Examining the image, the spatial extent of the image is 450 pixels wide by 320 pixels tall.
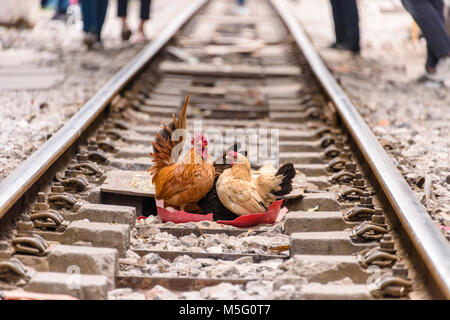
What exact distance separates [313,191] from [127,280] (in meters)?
1.55

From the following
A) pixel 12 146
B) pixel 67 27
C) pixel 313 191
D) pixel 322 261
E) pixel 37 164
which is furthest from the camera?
pixel 67 27

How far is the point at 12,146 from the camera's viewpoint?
4.64 metres

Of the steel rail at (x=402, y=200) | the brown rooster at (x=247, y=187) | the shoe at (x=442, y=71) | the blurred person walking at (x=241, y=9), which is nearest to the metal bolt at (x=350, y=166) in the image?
the steel rail at (x=402, y=200)

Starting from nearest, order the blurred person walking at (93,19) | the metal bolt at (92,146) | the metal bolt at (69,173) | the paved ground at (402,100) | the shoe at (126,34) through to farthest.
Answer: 1. the metal bolt at (69,173)
2. the paved ground at (402,100)
3. the metal bolt at (92,146)
4. the blurred person walking at (93,19)
5. the shoe at (126,34)

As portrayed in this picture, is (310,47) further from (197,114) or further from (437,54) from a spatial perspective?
(197,114)

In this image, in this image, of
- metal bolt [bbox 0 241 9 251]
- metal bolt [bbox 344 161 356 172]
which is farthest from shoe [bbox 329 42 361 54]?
metal bolt [bbox 0 241 9 251]

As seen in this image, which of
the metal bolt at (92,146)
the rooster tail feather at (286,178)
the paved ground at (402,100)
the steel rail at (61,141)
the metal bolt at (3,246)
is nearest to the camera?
the metal bolt at (3,246)

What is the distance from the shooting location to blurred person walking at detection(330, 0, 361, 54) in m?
9.13

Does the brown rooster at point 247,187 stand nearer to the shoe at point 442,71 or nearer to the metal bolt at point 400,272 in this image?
the metal bolt at point 400,272

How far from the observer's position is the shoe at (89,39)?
8766mm

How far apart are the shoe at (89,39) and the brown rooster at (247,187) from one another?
18.4ft

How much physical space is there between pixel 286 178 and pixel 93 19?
6101mm

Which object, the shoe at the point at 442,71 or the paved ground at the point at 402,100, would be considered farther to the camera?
the shoe at the point at 442,71

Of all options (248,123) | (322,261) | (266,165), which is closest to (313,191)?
(266,165)
